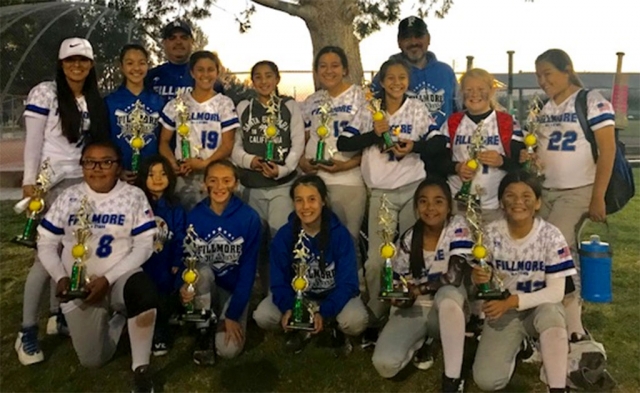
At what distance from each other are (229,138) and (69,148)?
1.12 metres

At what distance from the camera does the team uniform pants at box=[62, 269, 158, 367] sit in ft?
11.0

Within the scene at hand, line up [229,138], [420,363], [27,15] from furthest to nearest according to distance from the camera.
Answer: [27,15] < [229,138] < [420,363]

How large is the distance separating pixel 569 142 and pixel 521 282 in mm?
1079

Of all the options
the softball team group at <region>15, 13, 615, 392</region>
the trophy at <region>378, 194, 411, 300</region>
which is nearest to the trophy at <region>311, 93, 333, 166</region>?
the softball team group at <region>15, 13, 615, 392</region>

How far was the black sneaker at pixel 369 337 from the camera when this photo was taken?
392cm

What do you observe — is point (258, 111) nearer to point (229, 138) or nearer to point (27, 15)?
point (229, 138)

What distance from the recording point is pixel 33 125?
3838mm

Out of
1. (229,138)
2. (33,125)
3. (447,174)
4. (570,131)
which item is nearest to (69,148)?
(33,125)

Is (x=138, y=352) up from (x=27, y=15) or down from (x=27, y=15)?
down

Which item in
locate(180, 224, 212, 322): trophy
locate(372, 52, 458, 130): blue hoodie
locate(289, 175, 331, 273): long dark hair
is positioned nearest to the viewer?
locate(180, 224, 212, 322): trophy

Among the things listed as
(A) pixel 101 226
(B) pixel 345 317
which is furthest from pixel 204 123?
(B) pixel 345 317

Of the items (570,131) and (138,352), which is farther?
(570,131)

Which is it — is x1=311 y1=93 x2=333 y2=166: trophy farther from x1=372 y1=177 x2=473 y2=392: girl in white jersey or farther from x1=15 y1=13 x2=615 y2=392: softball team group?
x1=372 y1=177 x2=473 y2=392: girl in white jersey

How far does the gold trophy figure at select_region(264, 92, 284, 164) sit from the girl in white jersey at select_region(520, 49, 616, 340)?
1772mm
